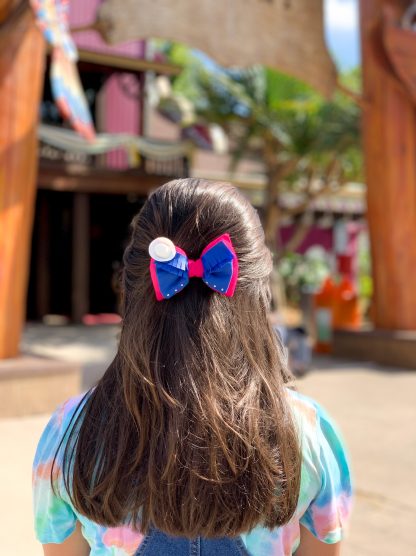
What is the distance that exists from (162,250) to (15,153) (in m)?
4.59

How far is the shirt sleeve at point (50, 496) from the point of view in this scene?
4.36 feet

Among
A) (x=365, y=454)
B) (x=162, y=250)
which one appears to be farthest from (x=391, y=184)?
(x=162, y=250)

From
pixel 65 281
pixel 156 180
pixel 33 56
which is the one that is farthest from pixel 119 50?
pixel 33 56

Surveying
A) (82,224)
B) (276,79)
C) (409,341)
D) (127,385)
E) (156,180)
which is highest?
(276,79)

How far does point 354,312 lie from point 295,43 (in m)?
3.90

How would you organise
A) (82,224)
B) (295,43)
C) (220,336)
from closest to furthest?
(220,336)
(295,43)
(82,224)

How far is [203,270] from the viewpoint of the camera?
4.19 feet

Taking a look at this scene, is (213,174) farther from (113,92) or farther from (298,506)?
(298,506)

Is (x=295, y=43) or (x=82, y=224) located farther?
(x=82, y=224)

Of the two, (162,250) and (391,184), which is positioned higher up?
(391,184)

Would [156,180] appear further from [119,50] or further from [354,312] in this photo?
[354,312]

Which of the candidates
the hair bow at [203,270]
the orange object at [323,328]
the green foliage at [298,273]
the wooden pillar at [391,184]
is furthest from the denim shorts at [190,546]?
the green foliage at [298,273]

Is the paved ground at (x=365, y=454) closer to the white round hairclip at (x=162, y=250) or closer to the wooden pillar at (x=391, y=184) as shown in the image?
the wooden pillar at (x=391, y=184)

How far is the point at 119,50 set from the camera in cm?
1576
